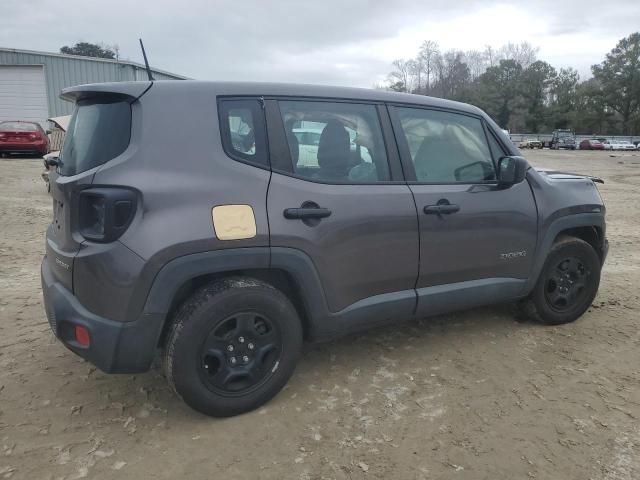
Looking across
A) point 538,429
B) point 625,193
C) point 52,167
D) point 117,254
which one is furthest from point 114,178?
point 625,193

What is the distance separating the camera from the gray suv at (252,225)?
2.52 m

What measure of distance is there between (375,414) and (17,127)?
63.0 ft

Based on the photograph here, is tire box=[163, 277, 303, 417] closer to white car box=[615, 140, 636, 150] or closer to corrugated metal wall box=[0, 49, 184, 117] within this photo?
corrugated metal wall box=[0, 49, 184, 117]

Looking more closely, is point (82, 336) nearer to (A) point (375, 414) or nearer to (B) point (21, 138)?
(A) point (375, 414)

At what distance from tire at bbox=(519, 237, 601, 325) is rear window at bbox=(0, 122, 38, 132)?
1866 cm

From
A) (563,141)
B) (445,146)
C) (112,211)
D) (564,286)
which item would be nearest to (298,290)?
(112,211)

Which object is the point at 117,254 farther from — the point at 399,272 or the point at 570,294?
the point at 570,294

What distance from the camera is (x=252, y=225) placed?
2.69 metres

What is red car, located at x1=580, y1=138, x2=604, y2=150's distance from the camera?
178 ft

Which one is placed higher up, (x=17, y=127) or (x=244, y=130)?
(x=17, y=127)

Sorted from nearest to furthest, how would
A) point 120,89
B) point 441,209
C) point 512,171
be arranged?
point 120,89, point 441,209, point 512,171

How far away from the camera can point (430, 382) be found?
3227 millimetres

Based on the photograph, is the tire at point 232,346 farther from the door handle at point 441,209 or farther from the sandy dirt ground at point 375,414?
the door handle at point 441,209

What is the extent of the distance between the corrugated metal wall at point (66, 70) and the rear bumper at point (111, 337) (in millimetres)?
23372
